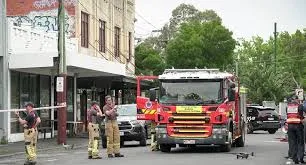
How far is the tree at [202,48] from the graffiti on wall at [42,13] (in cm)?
2647

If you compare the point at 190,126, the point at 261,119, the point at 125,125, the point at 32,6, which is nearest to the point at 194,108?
the point at 190,126

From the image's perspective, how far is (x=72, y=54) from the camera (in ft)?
97.7

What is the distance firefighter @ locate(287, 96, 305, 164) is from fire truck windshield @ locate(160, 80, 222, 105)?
3.90 m

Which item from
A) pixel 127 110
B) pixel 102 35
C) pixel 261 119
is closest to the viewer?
pixel 127 110

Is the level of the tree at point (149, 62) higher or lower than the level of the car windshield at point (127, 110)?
higher

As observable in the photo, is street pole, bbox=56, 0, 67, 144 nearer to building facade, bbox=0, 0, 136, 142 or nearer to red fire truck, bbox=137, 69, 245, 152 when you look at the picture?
building facade, bbox=0, 0, 136, 142

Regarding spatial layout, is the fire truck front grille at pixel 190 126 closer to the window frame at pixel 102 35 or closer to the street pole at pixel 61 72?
the street pole at pixel 61 72

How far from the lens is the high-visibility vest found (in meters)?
17.2

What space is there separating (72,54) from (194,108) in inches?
413

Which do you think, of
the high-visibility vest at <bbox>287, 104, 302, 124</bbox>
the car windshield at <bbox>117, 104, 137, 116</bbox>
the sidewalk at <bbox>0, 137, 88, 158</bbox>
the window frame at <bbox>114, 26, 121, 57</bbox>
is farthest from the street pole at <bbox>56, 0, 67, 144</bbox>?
the window frame at <bbox>114, 26, 121, 57</bbox>

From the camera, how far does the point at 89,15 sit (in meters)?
39.4

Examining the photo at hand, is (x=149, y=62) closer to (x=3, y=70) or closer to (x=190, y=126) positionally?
(x=3, y=70)

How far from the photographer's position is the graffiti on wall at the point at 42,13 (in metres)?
36.8

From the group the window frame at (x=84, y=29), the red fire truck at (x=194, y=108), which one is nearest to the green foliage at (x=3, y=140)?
the red fire truck at (x=194, y=108)
